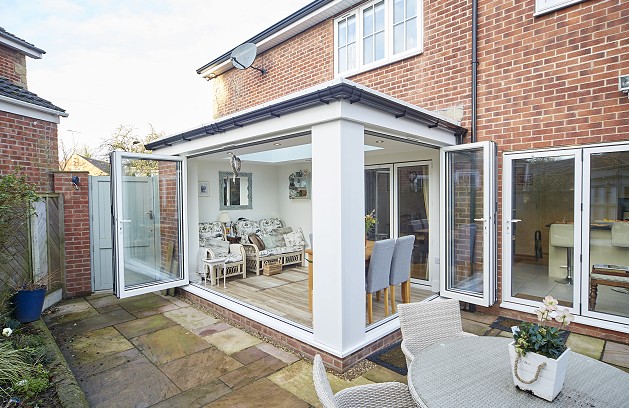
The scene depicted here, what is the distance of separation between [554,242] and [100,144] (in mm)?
19150

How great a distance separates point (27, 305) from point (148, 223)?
1.98 metres


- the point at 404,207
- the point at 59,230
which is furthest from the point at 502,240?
the point at 59,230

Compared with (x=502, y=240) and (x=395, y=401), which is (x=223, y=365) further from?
(x=502, y=240)

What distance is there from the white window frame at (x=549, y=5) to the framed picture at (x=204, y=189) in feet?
22.6

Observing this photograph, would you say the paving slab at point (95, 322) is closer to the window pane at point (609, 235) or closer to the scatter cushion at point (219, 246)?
the scatter cushion at point (219, 246)

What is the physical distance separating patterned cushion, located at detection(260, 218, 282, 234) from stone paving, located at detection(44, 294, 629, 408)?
11.6 feet

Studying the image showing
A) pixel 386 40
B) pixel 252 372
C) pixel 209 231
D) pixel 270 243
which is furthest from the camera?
pixel 270 243

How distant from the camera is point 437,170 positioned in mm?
6211

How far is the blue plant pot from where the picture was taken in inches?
186

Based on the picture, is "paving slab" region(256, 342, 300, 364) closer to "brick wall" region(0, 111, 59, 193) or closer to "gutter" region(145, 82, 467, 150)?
"gutter" region(145, 82, 467, 150)

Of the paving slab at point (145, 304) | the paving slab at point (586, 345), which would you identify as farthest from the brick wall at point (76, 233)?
the paving slab at point (586, 345)

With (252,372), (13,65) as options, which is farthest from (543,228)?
(13,65)

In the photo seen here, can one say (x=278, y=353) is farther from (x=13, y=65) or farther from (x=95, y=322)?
(x=13, y=65)

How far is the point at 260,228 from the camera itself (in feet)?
29.1
